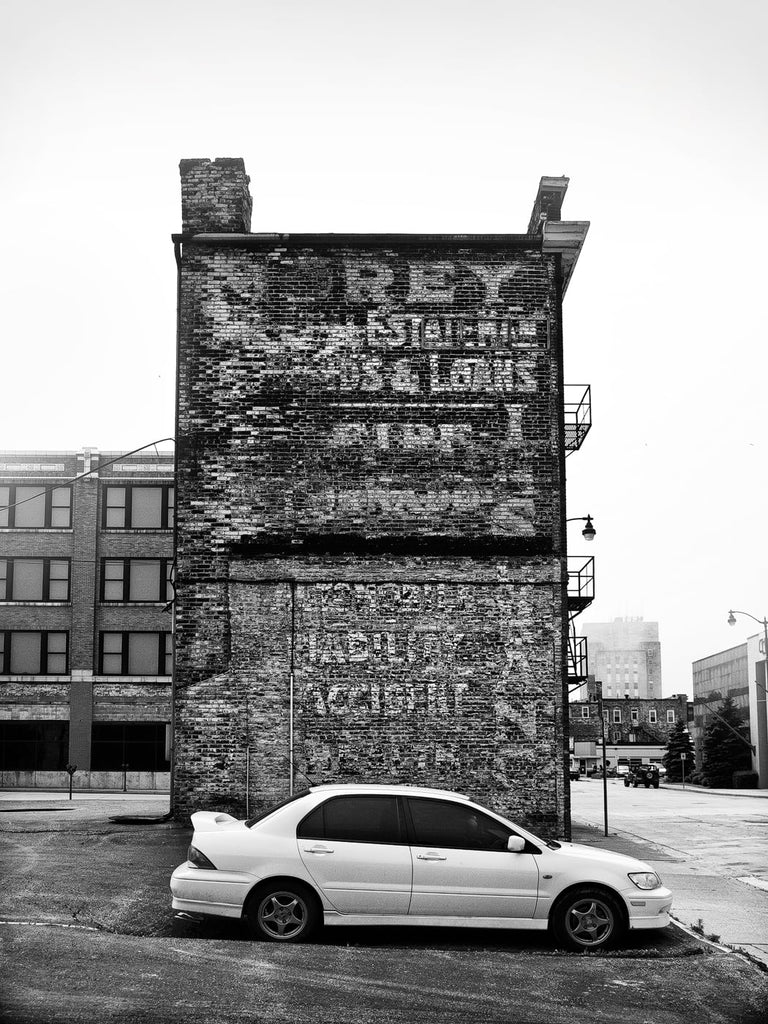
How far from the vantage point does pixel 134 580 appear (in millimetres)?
45469

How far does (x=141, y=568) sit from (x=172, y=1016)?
39.8 metres

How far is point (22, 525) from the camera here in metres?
45.6

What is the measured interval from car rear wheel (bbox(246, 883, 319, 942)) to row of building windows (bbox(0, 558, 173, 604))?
37095 mm

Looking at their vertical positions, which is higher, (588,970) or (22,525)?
(22,525)

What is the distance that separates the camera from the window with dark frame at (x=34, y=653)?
44688 millimetres

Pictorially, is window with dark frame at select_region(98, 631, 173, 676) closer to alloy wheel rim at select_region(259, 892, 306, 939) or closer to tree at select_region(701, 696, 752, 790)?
tree at select_region(701, 696, 752, 790)

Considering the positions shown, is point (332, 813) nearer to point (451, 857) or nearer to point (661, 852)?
point (451, 857)

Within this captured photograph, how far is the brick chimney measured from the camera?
1773 centimetres

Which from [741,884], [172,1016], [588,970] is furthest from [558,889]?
[741,884]

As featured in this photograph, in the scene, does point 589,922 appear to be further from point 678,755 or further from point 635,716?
point 635,716

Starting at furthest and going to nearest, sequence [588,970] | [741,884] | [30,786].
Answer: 1. [30,786]
2. [741,884]
3. [588,970]

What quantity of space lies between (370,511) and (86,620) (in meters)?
30.8

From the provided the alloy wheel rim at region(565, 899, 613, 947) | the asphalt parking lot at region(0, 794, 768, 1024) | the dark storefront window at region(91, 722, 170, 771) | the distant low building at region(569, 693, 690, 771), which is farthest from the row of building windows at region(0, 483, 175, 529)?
the distant low building at region(569, 693, 690, 771)

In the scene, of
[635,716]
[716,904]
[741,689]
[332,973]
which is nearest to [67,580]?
[716,904]
